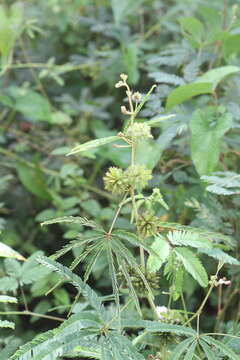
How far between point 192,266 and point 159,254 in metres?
0.05

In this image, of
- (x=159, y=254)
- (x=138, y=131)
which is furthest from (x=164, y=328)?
(x=138, y=131)

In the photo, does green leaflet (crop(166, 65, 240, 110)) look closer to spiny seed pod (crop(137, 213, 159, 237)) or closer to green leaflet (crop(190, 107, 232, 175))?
green leaflet (crop(190, 107, 232, 175))

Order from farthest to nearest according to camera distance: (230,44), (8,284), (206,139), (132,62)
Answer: (132,62), (230,44), (206,139), (8,284)

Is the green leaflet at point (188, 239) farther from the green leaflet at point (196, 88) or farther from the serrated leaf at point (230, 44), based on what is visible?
the serrated leaf at point (230, 44)

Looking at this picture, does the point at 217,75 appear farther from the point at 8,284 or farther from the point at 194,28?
the point at 8,284

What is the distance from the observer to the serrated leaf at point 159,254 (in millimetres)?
792

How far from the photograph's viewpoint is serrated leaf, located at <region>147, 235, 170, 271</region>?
2.60 ft

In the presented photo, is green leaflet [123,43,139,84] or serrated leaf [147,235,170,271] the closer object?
serrated leaf [147,235,170,271]

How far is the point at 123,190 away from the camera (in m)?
0.75

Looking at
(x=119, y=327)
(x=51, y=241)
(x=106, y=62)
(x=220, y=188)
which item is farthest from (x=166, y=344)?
(x=106, y=62)

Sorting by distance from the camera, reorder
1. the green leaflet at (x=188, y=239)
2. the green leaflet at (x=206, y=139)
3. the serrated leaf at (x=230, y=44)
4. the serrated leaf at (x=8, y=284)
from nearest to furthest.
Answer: the green leaflet at (x=188, y=239) → the serrated leaf at (x=8, y=284) → the green leaflet at (x=206, y=139) → the serrated leaf at (x=230, y=44)

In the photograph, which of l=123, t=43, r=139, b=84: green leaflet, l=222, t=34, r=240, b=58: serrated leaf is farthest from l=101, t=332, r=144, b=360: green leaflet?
l=123, t=43, r=139, b=84: green leaflet

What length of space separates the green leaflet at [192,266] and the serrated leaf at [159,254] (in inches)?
0.7

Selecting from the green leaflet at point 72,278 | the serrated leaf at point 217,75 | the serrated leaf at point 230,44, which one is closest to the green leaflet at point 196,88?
the serrated leaf at point 217,75
